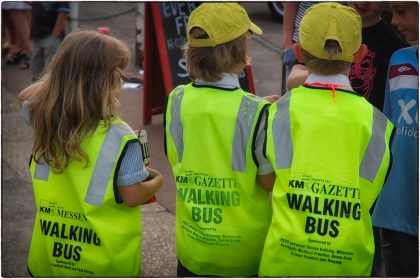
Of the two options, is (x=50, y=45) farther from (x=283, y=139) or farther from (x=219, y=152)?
(x=283, y=139)

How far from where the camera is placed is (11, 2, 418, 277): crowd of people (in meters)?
2.99

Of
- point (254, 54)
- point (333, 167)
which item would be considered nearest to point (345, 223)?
point (333, 167)

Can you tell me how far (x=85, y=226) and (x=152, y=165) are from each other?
11.3 feet

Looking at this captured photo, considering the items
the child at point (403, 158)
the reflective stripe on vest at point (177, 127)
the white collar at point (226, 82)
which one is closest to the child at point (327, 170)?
the white collar at point (226, 82)

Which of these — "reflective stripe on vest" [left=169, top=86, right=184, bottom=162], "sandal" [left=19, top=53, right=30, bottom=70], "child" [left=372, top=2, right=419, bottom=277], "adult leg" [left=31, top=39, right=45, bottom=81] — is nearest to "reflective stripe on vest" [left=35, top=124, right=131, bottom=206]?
"reflective stripe on vest" [left=169, top=86, right=184, bottom=162]

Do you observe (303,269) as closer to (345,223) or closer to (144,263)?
(345,223)

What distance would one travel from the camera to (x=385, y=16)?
4965mm

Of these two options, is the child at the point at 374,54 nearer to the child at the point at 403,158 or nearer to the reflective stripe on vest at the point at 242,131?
the child at the point at 403,158

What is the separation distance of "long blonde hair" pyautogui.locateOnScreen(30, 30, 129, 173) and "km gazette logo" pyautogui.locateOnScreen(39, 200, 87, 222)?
0.54 ft

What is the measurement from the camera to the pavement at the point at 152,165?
506 centimetres

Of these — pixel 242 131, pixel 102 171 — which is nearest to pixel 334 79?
pixel 242 131

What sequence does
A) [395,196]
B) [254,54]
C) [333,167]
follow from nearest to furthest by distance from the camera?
1. [333,167]
2. [395,196]
3. [254,54]

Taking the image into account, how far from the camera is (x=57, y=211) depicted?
3.34m

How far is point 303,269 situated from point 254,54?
8.18 meters
